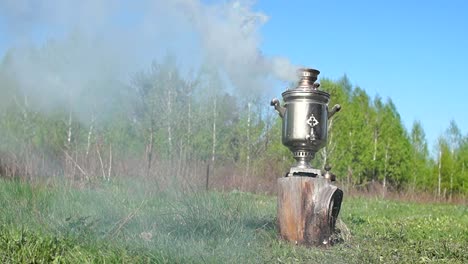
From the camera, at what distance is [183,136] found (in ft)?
67.1

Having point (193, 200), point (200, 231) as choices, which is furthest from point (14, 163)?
point (200, 231)

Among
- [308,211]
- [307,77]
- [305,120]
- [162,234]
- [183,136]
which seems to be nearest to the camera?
[162,234]

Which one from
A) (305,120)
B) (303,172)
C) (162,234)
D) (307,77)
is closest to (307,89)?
(307,77)

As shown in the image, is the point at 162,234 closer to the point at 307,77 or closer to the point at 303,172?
the point at 303,172

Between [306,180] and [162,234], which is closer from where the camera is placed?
[162,234]

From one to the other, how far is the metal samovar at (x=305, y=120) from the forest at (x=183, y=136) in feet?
5.87

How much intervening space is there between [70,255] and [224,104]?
70.4ft

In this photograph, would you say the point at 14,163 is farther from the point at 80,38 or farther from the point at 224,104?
the point at 224,104

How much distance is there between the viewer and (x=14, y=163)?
878 centimetres

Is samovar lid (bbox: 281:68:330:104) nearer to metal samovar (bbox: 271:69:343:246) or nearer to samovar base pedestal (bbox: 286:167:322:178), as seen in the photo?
metal samovar (bbox: 271:69:343:246)

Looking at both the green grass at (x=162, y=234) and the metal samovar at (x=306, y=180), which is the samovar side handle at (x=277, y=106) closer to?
the metal samovar at (x=306, y=180)

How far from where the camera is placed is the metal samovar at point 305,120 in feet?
17.9

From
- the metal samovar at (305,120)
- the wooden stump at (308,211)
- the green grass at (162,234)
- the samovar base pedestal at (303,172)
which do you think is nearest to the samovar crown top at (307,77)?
the metal samovar at (305,120)

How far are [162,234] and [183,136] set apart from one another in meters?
15.9
